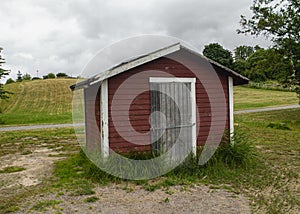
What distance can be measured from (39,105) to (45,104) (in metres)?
0.79

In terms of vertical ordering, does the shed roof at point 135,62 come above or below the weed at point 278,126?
above

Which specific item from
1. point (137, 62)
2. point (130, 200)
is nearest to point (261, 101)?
point (137, 62)

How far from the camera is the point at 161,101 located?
715 cm

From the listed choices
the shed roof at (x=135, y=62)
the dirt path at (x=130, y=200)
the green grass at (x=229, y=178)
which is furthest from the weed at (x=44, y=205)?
the shed roof at (x=135, y=62)

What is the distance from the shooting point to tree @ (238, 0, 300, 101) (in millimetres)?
17261

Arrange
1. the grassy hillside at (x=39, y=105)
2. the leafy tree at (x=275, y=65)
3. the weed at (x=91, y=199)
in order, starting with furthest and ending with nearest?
the grassy hillside at (x=39, y=105) → the leafy tree at (x=275, y=65) → the weed at (x=91, y=199)

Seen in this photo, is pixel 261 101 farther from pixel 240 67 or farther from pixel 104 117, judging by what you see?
pixel 104 117

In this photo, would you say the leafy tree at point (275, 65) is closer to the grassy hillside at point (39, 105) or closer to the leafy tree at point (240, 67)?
the grassy hillside at point (39, 105)

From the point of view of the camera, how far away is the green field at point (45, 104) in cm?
2359

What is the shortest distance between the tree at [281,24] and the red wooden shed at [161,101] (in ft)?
38.0

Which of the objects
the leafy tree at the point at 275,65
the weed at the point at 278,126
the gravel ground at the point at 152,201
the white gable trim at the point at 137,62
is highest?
the leafy tree at the point at 275,65

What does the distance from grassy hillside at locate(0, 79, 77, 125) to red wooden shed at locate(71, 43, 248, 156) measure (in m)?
15.9

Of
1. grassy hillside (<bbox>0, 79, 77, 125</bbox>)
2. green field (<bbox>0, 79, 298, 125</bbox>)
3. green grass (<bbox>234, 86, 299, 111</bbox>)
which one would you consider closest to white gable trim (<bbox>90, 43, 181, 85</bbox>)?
green field (<bbox>0, 79, 298, 125</bbox>)

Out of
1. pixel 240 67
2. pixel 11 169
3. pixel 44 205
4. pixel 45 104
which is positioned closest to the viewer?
pixel 44 205
